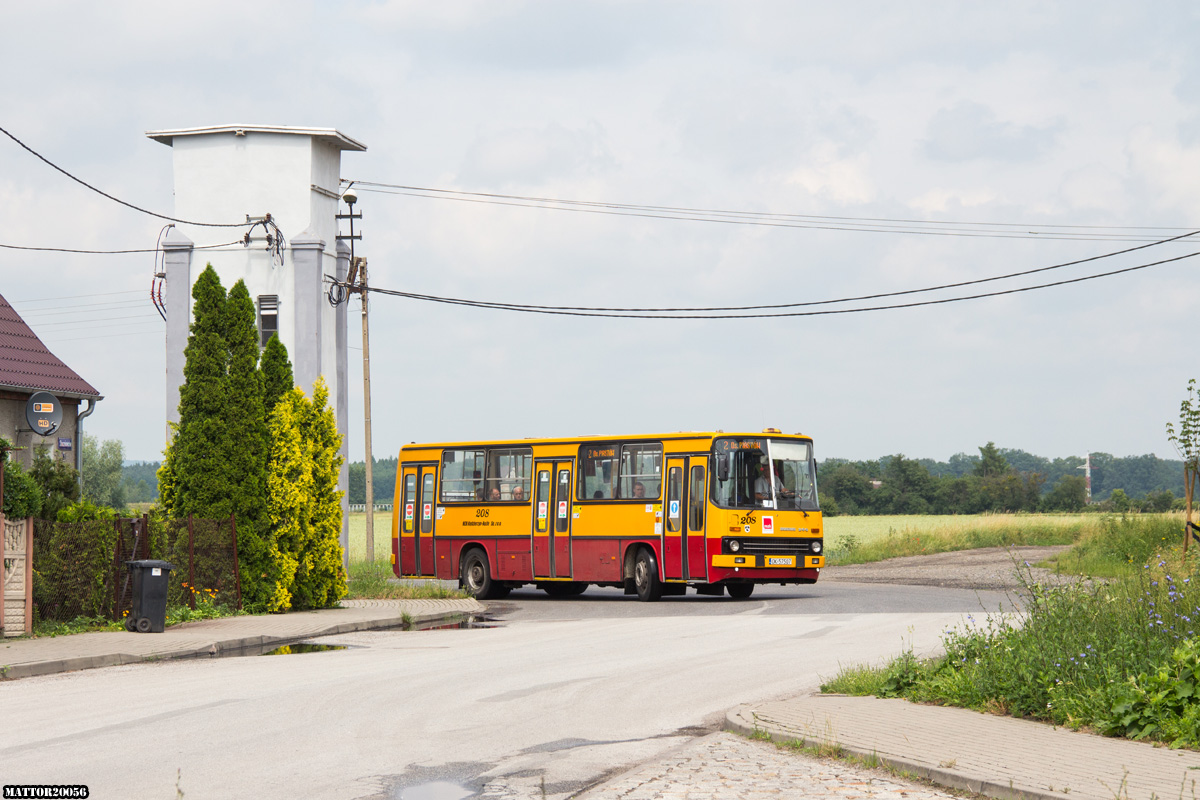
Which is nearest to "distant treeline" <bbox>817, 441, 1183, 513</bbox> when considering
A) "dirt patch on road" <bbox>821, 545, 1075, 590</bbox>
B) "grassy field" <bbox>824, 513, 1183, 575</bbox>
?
"grassy field" <bbox>824, 513, 1183, 575</bbox>

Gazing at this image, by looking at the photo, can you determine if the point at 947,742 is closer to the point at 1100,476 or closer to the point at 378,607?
the point at 378,607

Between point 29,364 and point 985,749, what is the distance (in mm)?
26335

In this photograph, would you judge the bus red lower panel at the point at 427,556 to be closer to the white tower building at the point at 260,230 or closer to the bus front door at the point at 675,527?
the white tower building at the point at 260,230

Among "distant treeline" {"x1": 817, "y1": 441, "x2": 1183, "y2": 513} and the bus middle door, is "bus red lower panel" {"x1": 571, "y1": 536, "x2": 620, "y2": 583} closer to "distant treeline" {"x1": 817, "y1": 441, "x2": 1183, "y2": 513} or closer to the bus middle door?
the bus middle door

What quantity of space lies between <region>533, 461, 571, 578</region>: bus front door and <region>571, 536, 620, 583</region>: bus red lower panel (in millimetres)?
199

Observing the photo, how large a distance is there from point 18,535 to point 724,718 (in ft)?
37.0

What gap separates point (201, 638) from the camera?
56.8ft

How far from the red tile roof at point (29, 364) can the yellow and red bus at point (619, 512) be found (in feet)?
26.3

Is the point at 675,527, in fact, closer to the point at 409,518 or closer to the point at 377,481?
the point at 409,518

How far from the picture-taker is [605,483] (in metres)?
26.2

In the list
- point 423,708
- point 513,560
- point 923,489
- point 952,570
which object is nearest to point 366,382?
point 513,560

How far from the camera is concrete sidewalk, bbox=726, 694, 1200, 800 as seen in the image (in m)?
7.14

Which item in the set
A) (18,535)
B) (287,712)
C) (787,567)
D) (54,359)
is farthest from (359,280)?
(287,712)

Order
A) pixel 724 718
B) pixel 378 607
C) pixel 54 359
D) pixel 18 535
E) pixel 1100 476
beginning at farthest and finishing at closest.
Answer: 1. pixel 1100 476
2. pixel 54 359
3. pixel 378 607
4. pixel 18 535
5. pixel 724 718
